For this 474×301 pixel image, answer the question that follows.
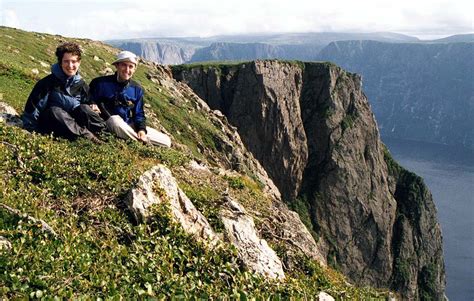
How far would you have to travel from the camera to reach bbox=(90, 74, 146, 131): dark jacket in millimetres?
16719

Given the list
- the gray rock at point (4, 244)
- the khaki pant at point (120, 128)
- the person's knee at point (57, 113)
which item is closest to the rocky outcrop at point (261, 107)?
the khaki pant at point (120, 128)

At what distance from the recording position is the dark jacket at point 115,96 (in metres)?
16.7

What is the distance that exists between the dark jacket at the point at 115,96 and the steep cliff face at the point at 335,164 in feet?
325

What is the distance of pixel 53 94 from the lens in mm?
15094

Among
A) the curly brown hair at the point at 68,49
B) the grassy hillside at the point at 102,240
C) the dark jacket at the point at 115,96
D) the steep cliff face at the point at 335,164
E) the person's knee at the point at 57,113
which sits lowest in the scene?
the steep cliff face at the point at 335,164

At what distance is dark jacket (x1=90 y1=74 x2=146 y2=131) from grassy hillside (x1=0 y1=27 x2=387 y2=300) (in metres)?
1.35

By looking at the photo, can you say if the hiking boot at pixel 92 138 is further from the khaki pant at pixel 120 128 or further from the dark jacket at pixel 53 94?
the khaki pant at pixel 120 128

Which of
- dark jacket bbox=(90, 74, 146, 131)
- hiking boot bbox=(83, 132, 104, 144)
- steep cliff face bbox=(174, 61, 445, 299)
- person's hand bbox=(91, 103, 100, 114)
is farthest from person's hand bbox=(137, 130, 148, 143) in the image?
steep cliff face bbox=(174, 61, 445, 299)

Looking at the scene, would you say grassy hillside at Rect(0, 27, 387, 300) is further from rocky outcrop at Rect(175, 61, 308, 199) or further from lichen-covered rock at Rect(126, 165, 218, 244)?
rocky outcrop at Rect(175, 61, 308, 199)

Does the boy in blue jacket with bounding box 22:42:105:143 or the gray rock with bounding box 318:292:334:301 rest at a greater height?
the boy in blue jacket with bounding box 22:42:105:143

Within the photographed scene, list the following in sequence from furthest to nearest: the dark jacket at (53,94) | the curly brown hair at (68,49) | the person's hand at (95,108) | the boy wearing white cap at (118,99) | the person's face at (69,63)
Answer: the boy wearing white cap at (118,99), the person's hand at (95,108), the dark jacket at (53,94), the person's face at (69,63), the curly brown hair at (68,49)

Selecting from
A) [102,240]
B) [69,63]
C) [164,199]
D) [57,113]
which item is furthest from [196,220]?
[69,63]

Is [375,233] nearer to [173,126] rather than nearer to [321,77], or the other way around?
[321,77]

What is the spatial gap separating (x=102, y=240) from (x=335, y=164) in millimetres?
117198
